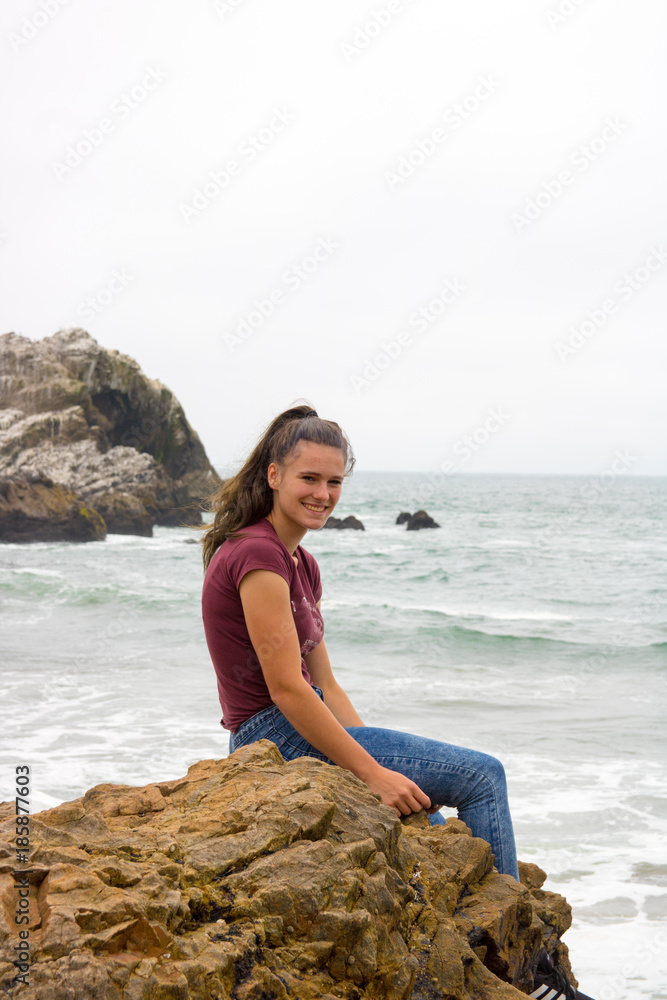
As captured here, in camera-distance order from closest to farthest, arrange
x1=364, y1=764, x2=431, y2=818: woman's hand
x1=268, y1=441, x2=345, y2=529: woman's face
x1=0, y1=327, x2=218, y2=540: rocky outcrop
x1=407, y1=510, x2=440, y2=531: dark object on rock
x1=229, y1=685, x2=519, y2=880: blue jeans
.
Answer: x1=364, y1=764, x2=431, y2=818: woman's hand < x1=229, y1=685, x2=519, y2=880: blue jeans < x1=268, y1=441, x2=345, y2=529: woman's face < x1=0, y1=327, x2=218, y2=540: rocky outcrop < x1=407, y1=510, x2=440, y2=531: dark object on rock

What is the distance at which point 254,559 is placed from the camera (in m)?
2.54

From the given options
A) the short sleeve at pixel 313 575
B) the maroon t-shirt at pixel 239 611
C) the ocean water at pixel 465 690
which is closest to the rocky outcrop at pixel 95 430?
the ocean water at pixel 465 690

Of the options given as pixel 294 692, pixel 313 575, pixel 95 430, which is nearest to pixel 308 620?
pixel 313 575

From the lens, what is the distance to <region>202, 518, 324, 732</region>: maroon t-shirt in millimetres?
2578

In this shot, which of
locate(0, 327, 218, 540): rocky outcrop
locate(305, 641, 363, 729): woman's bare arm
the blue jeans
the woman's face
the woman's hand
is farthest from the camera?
locate(0, 327, 218, 540): rocky outcrop

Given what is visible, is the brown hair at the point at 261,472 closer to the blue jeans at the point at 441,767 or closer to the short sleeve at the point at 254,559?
the short sleeve at the point at 254,559

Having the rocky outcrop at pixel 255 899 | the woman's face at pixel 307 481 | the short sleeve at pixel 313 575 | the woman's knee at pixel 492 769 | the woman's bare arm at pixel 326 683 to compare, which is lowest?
the rocky outcrop at pixel 255 899

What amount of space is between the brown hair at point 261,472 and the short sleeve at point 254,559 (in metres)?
0.19

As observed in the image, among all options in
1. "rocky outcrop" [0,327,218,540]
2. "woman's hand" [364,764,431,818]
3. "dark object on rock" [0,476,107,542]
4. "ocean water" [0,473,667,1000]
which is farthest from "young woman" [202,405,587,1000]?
"rocky outcrop" [0,327,218,540]

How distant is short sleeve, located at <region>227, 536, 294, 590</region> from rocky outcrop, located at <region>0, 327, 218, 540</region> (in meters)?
34.2

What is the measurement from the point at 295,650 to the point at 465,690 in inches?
327

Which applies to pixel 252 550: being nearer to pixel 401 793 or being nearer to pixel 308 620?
pixel 308 620

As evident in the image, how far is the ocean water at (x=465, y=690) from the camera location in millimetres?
5285

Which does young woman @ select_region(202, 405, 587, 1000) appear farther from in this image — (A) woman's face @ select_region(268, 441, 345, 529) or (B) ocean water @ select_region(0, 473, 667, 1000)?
(B) ocean water @ select_region(0, 473, 667, 1000)
